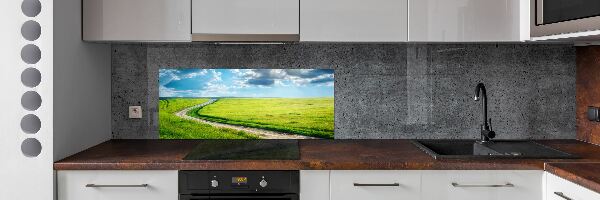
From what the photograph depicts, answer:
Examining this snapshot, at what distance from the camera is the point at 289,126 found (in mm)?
3174

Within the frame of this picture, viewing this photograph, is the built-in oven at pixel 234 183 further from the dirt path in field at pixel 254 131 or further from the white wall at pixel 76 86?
the dirt path in field at pixel 254 131

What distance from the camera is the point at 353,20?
2750 mm

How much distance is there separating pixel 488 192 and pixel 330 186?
65 centimetres

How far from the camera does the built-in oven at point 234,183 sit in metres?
2.41

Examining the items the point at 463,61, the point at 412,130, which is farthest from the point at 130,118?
the point at 463,61

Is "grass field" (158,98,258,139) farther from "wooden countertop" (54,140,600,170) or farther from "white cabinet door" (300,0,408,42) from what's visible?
"white cabinet door" (300,0,408,42)

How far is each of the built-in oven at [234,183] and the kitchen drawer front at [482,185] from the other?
1.83 ft

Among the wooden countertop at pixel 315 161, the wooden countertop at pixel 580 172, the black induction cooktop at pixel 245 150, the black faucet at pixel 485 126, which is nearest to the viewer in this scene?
the wooden countertop at pixel 580 172
